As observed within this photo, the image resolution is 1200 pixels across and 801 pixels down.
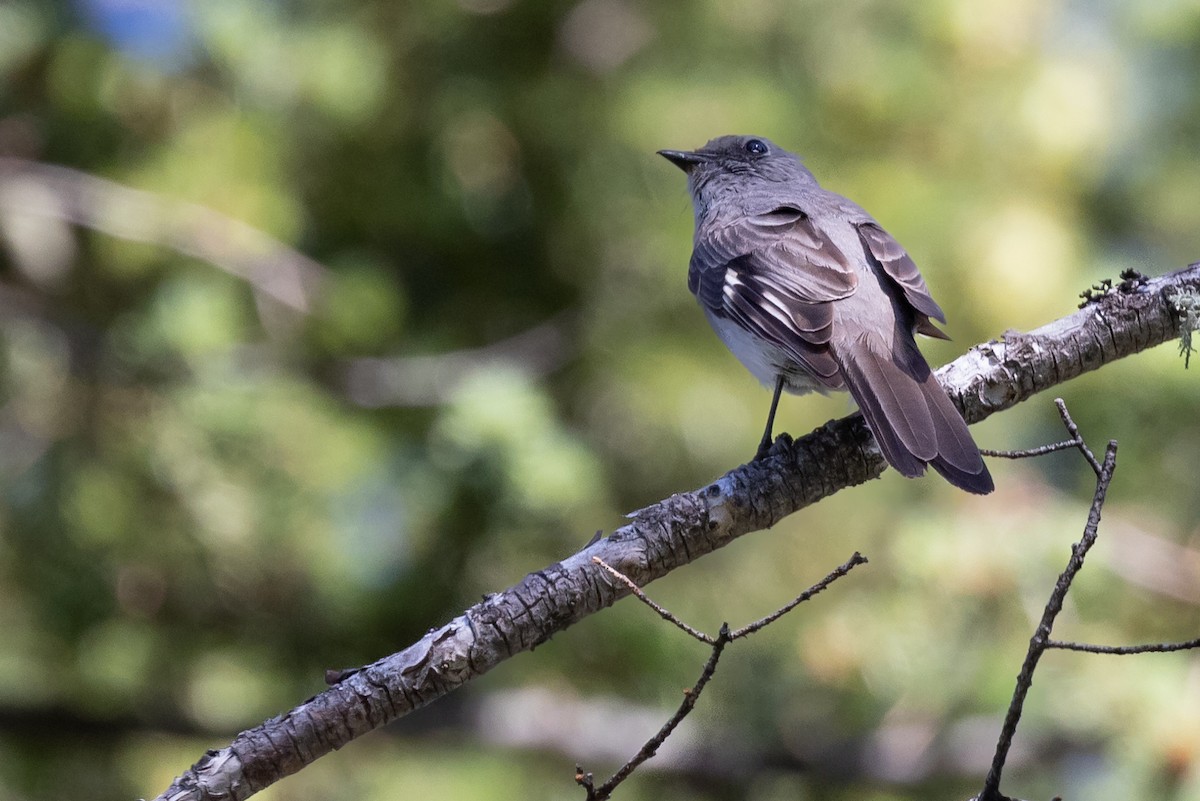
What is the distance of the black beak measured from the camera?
455 centimetres

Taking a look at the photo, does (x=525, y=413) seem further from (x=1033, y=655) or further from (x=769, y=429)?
(x=1033, y=655)

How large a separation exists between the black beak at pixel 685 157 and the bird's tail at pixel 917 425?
1.84 m

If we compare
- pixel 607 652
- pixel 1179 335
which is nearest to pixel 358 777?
pixel 607 652

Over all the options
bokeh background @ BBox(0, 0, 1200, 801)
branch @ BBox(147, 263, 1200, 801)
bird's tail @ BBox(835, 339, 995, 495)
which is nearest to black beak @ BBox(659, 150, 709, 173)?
bokeh background @ BBox(0, 0, 1200, 801)

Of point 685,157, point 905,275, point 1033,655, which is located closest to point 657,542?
point 1033,655

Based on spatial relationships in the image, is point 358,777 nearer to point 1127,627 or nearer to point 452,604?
point 452,604

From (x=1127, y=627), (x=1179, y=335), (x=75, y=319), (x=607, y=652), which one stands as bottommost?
(x=1127, y=627)

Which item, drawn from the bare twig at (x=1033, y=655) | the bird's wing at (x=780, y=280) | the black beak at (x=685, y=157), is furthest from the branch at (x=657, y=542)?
the black beak at (x=685, y=157)

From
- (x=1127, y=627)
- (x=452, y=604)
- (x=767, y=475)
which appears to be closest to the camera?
(x=767, y=475)

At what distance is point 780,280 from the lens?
3.43m

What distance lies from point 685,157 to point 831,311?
152 centimetres

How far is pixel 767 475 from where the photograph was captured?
2619 mm

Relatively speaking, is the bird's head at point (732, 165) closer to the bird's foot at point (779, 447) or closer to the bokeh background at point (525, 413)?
the bokeh background at point (525, 413)

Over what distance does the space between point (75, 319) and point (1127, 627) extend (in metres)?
4.64
